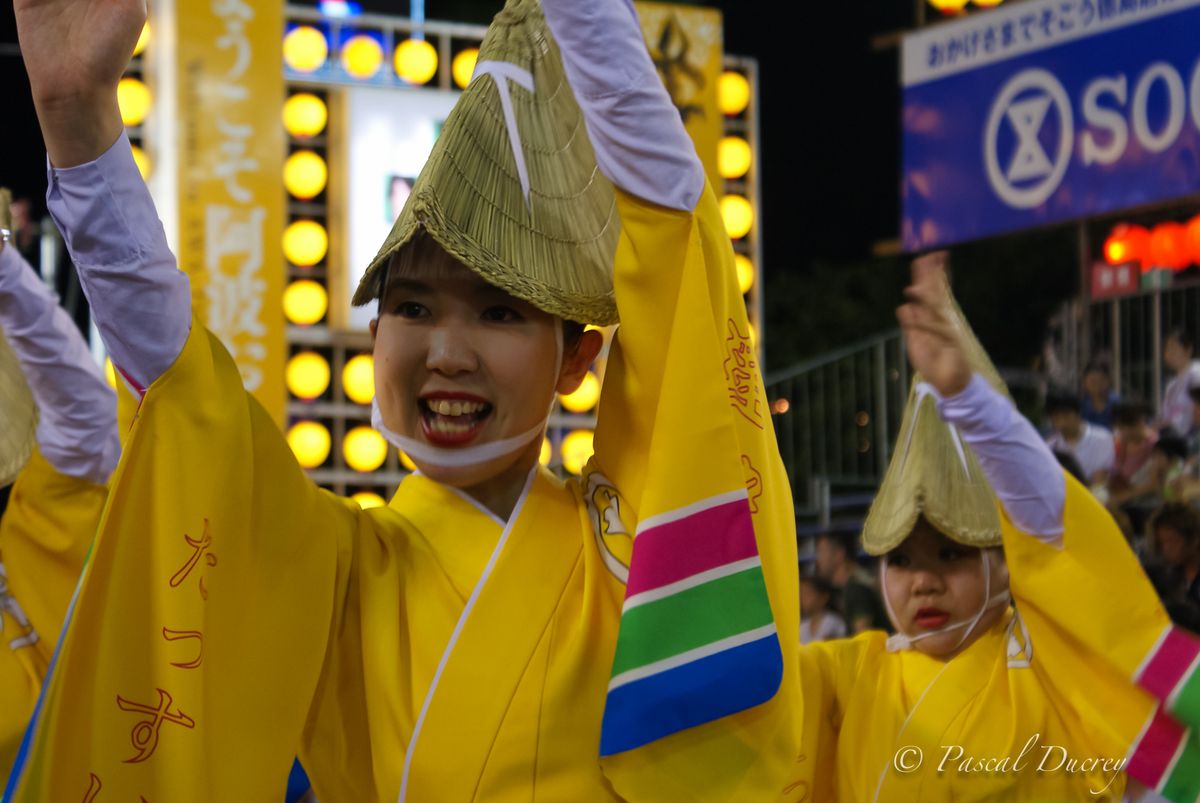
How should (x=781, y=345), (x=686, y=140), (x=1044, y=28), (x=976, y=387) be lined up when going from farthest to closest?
(x=781, y=345), (x=1044, y=28), (x=976, y=387), (x=686, y=140)

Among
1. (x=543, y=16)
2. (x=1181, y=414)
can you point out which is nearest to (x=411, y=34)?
(x=1181, y=414)

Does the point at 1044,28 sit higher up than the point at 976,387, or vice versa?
the point at 1044,28

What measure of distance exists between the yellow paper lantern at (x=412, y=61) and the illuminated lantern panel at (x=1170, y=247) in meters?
4.13

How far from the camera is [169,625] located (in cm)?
209

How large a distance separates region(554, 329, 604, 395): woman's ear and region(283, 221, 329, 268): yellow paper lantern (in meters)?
6.67

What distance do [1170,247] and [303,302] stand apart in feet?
15.4

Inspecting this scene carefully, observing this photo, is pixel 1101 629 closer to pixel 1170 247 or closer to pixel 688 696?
pixel 688 696

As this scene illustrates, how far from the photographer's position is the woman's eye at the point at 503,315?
2.43 metres

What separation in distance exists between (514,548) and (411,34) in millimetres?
7687

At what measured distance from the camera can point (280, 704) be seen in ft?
7.32

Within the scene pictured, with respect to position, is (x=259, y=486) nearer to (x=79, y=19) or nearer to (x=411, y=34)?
(x=79, y=19)

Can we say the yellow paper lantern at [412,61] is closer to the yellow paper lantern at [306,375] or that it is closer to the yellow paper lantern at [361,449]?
the yellow paper lantern at [306,375]

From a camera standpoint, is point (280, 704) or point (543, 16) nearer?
point (280, 704)

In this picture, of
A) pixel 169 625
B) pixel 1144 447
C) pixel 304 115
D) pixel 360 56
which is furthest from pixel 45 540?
pixel 360 56
